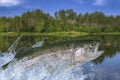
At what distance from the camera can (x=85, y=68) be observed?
22.0 m

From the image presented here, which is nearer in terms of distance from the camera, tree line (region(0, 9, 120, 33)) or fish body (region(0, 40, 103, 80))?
Result: fish body (region(0, 40, 103, 80))

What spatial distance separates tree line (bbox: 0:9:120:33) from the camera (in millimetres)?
148875

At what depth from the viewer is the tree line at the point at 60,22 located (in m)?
149

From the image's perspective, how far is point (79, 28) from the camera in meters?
152

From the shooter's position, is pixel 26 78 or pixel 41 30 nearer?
pixel 26 78

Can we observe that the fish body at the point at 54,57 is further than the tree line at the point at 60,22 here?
No

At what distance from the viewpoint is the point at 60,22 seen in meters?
156

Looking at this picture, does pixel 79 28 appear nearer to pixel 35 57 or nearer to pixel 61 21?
pixel 61 21

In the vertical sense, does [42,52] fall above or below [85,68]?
above

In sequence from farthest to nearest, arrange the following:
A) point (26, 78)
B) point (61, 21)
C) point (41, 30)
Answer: point (61, 21)
point (41, 30)
point (26, 78)

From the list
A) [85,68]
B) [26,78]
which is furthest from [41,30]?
[26,78]

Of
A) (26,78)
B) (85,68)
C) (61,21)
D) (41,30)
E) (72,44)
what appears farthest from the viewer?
(61,21)

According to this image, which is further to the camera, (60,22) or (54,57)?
(60,22)

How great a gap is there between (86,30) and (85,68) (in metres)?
133
